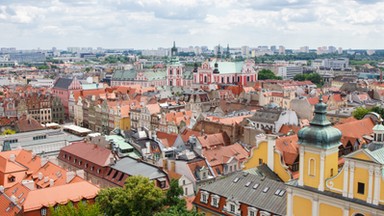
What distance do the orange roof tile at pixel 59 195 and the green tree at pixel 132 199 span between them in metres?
3.04

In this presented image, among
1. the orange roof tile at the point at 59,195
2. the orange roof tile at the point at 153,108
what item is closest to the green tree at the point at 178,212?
the orange roof tile at the point at 59,195

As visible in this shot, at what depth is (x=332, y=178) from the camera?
3588 centimetres

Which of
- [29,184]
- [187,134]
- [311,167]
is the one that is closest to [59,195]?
[29,184]

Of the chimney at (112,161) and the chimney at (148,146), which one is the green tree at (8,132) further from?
the chimney at (112,161)

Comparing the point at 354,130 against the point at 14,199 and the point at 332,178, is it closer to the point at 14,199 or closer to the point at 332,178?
the point at 332,178

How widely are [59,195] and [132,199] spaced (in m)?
8.66

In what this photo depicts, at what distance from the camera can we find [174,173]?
200 ft

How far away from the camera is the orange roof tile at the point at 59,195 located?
4466 centimetres

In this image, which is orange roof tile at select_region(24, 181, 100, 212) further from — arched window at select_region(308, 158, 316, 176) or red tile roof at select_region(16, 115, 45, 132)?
red tile roof at select_region(16, 115, 45, 132)

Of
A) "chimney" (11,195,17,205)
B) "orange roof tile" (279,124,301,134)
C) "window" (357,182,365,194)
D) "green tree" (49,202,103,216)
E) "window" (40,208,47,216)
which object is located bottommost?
"window" (40,208,47,216)

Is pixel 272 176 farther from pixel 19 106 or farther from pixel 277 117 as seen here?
pixel 19 106

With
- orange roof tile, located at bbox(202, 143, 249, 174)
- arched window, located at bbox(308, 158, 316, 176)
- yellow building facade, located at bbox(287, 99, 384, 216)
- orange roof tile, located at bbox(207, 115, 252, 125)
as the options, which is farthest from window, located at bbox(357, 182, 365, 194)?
orange roof tile, located at bbox(207, 115, 252, 125)

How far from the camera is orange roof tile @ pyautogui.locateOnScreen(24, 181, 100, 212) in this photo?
1758 inches

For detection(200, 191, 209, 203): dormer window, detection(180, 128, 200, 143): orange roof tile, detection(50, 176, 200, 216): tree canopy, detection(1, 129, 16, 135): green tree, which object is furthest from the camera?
detection(1, 129, 16, 135): green tree
